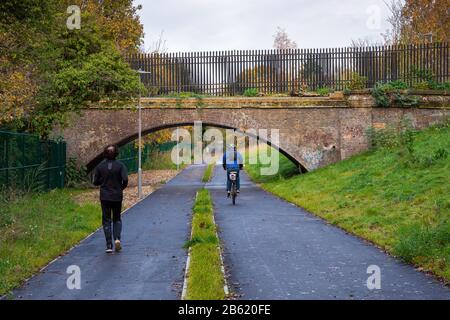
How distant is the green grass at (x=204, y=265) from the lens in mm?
7948

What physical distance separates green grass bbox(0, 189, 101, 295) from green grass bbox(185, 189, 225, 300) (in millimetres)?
2426

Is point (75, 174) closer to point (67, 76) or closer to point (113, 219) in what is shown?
point (67, 76)

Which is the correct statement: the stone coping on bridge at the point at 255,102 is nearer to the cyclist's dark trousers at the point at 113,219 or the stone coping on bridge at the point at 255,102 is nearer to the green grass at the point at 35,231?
the green grass at the point at 35,231

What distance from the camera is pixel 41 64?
22.8 meters

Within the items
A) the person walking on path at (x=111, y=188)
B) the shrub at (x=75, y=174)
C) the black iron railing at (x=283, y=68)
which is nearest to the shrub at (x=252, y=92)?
the black iron railing at (x=283, y=68)

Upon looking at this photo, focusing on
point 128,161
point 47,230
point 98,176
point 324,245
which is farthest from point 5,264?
point 128,161

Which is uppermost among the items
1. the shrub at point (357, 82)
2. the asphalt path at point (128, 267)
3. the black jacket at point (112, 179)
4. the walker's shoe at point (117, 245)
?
the shrub at point (357, 82)

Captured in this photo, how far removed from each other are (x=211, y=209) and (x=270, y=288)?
1101cm

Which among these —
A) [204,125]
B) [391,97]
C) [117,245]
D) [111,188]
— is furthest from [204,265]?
[204,125]

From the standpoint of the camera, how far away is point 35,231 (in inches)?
518

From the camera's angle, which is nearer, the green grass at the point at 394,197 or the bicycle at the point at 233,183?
the green grass at the point at 394,197

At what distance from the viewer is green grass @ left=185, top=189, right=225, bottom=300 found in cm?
795

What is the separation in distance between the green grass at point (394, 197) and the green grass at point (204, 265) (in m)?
3.08
